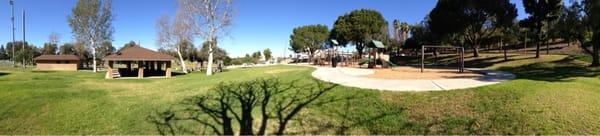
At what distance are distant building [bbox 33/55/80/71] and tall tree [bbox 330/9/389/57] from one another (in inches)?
1404

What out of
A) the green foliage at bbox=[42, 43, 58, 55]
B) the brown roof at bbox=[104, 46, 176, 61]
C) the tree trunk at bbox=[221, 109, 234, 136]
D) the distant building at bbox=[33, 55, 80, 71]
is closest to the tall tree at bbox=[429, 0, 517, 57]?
the brown roof at bbox=[104, 46, 176, 61]

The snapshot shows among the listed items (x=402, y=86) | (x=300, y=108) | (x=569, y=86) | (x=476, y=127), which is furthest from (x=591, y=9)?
(x=300, y=108)

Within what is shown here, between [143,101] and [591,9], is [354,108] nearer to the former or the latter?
[143,101]

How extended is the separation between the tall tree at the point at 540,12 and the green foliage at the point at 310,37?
3943 cm

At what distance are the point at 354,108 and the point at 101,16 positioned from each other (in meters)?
42.0

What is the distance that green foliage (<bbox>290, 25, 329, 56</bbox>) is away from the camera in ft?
218

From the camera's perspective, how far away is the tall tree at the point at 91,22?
4047 centimetres

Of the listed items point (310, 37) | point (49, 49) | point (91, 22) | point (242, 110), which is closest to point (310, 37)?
point (310, 37)

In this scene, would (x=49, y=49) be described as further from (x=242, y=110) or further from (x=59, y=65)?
(x=242, y=110)

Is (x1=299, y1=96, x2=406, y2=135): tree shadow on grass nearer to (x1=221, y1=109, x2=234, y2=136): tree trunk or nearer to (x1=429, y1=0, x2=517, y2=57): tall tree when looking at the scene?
(x1=221, y1=109, x2=234, y2=136): tree trunk

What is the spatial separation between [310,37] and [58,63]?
39.3 m

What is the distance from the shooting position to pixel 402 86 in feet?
33.4

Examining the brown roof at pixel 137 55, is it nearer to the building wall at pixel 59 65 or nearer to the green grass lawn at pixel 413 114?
the green grass lawn at pixel 413 114

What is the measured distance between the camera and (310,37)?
218ft
